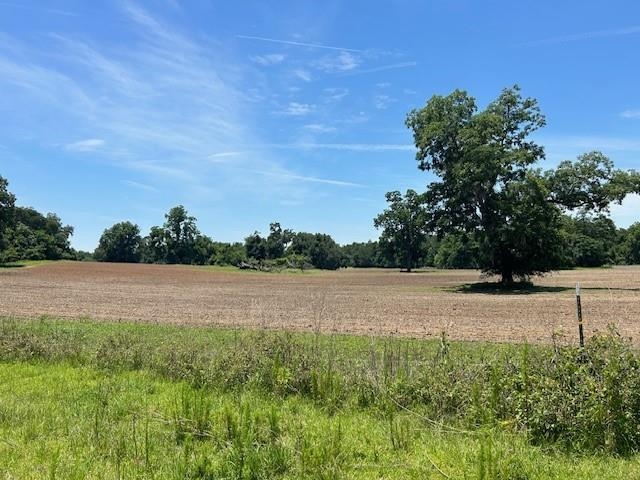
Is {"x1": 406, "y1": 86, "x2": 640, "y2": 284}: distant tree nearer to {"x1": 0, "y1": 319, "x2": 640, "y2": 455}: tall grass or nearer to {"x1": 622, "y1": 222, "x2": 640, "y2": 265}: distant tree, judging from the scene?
{"x1": 0, "y1": 319, "x2": 640, "y2": 455}: tall grass

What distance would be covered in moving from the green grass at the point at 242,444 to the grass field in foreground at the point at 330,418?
0.07 feet

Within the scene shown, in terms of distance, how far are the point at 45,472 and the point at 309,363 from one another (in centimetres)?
431

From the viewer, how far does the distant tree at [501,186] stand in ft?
135

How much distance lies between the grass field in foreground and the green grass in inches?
0.8

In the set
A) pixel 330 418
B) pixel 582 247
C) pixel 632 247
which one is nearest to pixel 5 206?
pixel 330 418

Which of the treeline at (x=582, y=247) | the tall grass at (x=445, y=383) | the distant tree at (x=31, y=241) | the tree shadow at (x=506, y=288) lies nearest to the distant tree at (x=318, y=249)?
the treeline at (x=582, y=247)

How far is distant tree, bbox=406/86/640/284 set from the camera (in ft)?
135

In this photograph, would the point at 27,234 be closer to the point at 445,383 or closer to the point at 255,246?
the point at 255,246

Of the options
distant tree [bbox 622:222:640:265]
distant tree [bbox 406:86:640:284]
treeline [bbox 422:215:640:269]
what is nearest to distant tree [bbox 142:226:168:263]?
treeline [bbox 422:215:640:269]

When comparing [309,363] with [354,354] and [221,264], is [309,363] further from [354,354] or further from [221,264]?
[221,264]

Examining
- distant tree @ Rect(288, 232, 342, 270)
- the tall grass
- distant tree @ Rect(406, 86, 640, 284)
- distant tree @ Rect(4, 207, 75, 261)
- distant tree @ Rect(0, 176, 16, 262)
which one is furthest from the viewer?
distant tree @ Rect(288, 232, 342, 270)

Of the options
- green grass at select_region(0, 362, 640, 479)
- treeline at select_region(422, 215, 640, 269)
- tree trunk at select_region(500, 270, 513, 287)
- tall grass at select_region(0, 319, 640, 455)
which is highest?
treeline at select_region(422, 215, 640, 269)

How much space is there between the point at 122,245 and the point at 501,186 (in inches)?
5894

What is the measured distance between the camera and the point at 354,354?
11805mm
